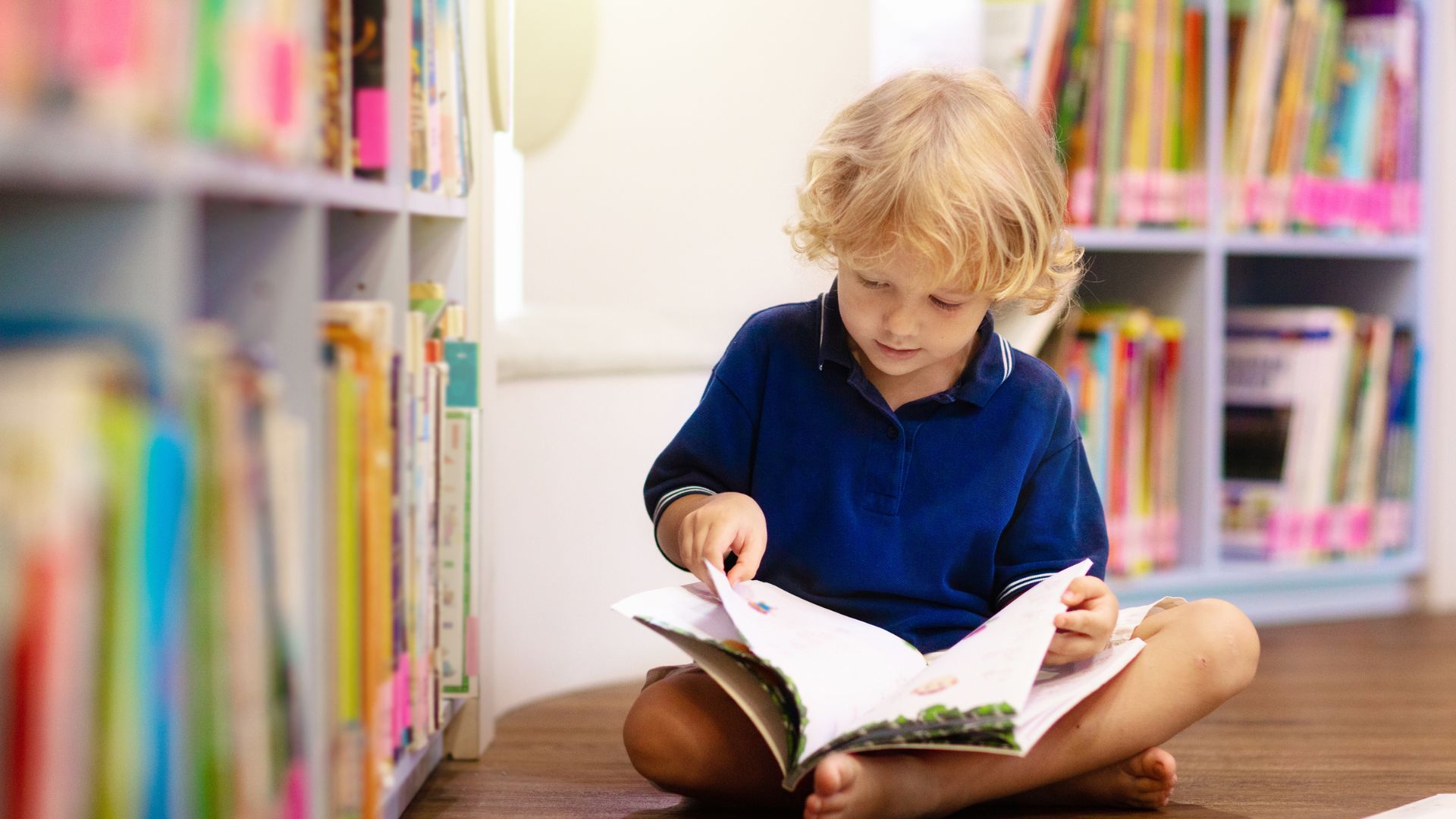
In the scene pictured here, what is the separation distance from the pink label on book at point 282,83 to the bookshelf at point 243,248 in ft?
0.06

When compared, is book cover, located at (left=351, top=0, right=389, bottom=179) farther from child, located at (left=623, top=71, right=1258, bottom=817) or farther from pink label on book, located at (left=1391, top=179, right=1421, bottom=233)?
pink label on book, located at (left=1391, top=179, right=1421, bottom=233)

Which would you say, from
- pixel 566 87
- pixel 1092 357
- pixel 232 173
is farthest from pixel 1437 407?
pixel 232 173

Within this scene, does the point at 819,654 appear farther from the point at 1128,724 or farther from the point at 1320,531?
the point at 1320,531

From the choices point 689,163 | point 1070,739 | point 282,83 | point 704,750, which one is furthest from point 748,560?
point 689,163

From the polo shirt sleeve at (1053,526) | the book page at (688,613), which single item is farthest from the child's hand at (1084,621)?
the book page at (688,613)

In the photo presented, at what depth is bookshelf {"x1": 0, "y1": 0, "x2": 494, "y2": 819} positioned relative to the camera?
18.7 inches

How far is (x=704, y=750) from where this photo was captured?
968mm

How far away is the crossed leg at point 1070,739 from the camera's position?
95 cm

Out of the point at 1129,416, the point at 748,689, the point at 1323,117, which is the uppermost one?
the point at 1323,117

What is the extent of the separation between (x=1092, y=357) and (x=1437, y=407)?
1.98 ft

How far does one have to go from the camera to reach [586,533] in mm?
1400

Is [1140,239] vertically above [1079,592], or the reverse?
[1140,239]

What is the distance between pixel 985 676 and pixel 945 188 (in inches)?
13.3

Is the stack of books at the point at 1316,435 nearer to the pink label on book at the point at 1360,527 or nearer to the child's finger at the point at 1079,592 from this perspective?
the pink label on book at the point at 1360,527
